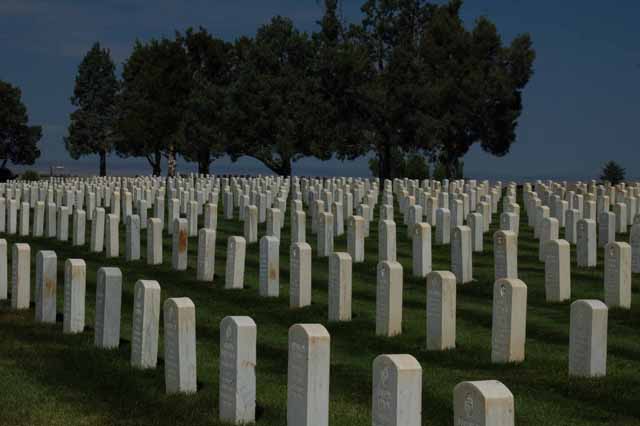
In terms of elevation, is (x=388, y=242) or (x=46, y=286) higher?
(x=388, y=242)

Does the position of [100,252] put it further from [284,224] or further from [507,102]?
[507,102]

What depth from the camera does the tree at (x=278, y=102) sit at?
2302 inches

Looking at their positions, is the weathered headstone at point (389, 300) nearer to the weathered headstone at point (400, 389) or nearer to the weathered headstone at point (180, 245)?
the weathered headstone at point (400, 389)

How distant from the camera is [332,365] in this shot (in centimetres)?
1112

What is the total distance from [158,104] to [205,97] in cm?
773

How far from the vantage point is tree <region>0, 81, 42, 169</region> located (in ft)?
279

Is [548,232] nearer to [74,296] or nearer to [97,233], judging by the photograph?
[97,233]

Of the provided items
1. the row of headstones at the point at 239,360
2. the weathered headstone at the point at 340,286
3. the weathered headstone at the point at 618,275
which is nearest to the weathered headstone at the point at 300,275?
the weathered headstone at the point at 340,286

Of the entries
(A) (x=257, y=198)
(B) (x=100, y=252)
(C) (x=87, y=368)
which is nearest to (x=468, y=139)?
(A) (x=257, y=198)

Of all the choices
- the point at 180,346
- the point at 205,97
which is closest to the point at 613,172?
the point at 205,97

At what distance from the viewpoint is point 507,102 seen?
56.0m

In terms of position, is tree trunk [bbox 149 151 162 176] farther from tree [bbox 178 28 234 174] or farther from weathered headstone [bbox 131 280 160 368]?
weathered headstone [bbox 131 280 160 368]

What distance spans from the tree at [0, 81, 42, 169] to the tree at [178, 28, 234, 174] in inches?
752

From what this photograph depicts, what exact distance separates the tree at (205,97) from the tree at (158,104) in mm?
919
